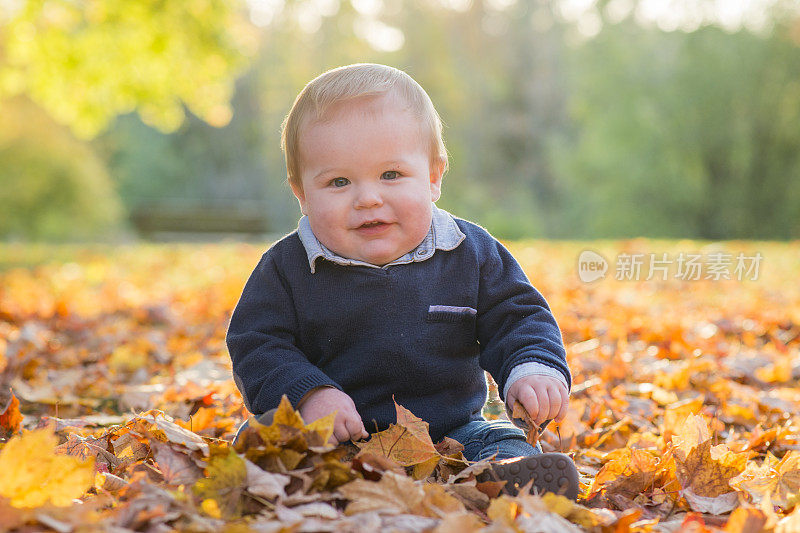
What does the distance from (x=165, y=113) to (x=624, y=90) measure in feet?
62.1

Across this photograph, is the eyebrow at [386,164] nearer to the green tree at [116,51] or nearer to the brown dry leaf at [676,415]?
the brown dry leaf at [676,415]

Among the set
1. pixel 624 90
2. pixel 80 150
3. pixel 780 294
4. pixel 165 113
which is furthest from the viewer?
pixel 624 90

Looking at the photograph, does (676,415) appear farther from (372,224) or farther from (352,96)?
(352,96)

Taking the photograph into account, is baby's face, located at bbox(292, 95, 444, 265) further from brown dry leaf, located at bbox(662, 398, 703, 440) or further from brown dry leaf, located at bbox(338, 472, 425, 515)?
brown dry leaf, located at bbox(662, 398, 703, 440)

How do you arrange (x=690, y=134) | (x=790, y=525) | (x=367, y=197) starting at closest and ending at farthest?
(x=790, y=525) → (x=367, y=197) → (x=690, y=134)

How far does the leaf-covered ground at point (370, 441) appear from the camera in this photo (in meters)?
1.41

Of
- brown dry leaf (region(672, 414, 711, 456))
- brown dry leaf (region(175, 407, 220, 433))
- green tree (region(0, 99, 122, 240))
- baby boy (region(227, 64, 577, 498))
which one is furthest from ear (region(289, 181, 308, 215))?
green tree (region(0, 99, 122, 240))

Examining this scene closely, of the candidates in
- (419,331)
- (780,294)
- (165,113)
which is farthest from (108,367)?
(165,113)

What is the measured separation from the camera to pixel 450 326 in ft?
6.95

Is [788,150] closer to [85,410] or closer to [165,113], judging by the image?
[165,113]

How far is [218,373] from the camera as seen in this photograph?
10.8ft

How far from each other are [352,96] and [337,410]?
0.79 meters

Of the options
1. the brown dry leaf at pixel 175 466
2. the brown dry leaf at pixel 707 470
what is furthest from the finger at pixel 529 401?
the brown dry leaf at pixel 175 466

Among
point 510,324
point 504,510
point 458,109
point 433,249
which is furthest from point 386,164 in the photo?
point 458,109
